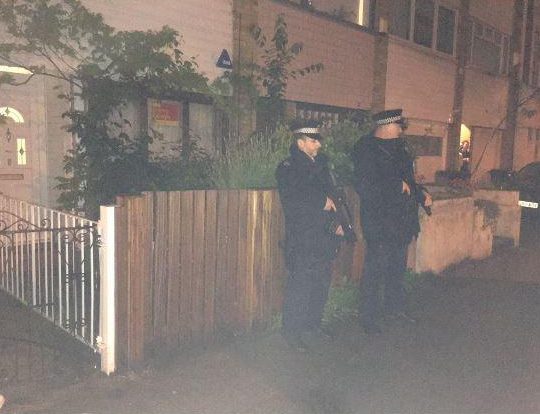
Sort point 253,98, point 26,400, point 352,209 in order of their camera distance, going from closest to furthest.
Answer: point 26,400, point 352,209, point 253,98

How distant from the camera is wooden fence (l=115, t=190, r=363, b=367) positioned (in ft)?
13.2

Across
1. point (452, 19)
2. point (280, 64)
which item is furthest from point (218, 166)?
point (452, 19)

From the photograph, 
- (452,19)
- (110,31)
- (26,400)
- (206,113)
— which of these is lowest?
(26,400)

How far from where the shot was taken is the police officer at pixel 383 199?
15.5 feet

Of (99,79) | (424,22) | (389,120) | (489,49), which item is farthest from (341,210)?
(489,49)

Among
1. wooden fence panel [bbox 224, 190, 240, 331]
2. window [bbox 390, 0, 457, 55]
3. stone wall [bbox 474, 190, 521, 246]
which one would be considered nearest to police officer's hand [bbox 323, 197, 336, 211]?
wooden fence panel [bbox 224, 190, 240, 331]

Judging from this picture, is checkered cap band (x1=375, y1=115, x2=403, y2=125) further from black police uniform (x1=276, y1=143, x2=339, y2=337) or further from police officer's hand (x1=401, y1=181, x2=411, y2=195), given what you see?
black police uniform (x1=276, y1=143, x2=339, y2=337)

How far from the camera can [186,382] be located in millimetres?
3965

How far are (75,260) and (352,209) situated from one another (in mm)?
2802

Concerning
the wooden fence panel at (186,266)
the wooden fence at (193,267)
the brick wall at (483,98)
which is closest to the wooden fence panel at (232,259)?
the wooden fence at (193,267)

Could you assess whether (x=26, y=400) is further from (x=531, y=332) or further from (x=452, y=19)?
(x=452, y=19)

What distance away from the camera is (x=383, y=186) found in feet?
15.6

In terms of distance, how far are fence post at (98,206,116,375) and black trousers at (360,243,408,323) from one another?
214 cm

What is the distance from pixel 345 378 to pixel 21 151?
5002 millimetres
